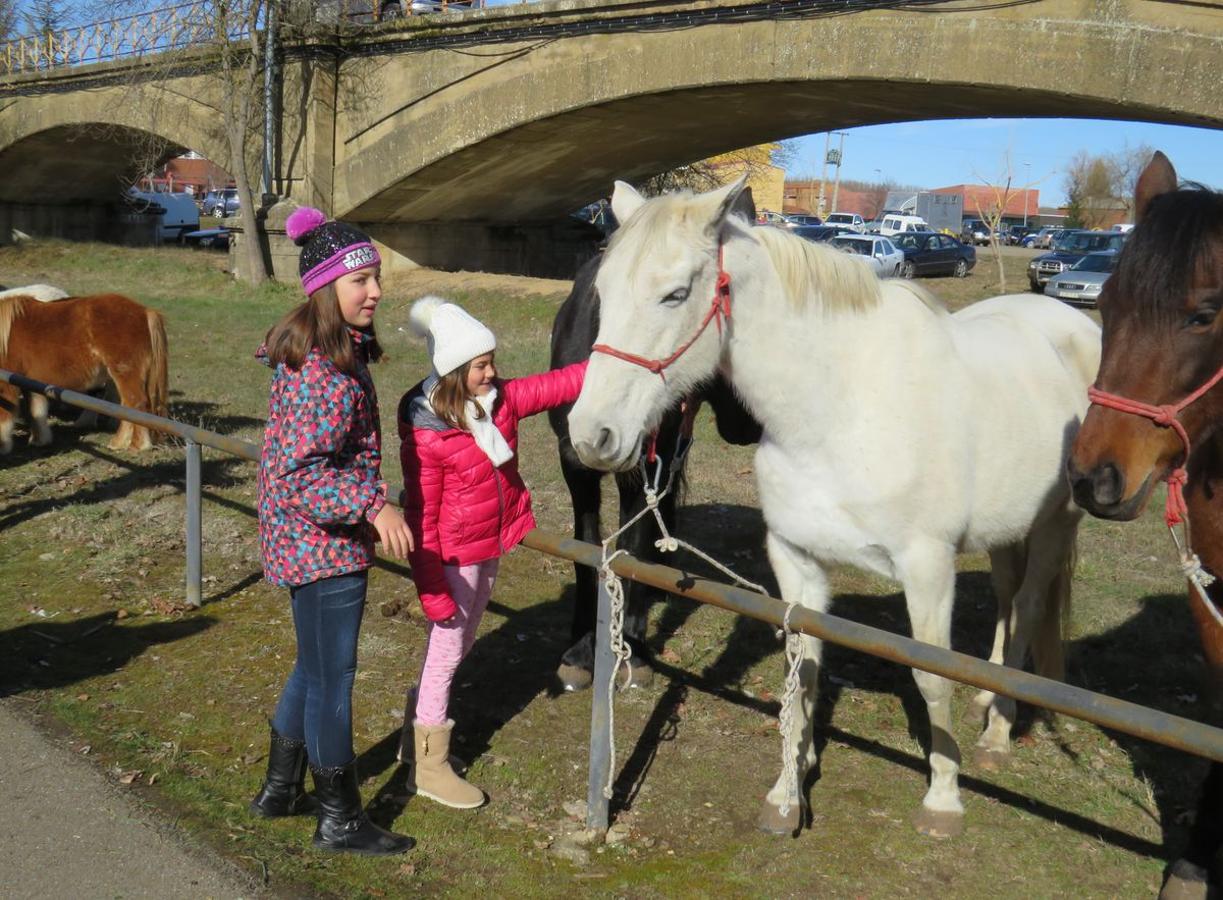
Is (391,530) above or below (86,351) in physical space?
above

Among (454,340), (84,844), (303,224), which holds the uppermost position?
(303,224)

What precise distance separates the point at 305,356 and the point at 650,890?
1933mm

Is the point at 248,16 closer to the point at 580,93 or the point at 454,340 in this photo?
the point at 580,93

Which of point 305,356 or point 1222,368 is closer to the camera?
point 1222,368

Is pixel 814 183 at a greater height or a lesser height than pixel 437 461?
lesser

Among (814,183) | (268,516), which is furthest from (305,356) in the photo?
(814,183)

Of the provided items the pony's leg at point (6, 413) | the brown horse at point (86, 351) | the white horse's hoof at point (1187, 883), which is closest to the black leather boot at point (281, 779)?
the white horse's hoof at point (1187, 883)

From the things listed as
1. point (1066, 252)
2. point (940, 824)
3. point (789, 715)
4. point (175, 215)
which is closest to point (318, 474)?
point (789, 715)

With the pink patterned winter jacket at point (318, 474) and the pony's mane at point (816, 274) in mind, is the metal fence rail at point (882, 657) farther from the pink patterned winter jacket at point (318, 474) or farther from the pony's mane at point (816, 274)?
the pony's mane at point (816, 274)

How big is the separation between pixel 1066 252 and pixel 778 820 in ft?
101

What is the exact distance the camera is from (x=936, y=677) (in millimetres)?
3697

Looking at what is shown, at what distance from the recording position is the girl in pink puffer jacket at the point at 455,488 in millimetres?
3402

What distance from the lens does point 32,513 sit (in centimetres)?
724

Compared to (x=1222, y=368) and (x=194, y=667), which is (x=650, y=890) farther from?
(x=194, y=667)
